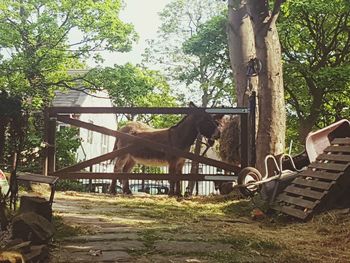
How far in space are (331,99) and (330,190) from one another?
15937mm

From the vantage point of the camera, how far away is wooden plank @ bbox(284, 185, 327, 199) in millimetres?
5245

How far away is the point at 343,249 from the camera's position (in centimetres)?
372

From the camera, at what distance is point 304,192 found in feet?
18.0

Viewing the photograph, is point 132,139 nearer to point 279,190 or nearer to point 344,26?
point 279,190

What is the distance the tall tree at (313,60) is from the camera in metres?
17.9

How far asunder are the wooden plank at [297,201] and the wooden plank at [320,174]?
14.6 inches

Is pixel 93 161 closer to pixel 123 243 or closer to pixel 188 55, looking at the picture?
pixel 123 243

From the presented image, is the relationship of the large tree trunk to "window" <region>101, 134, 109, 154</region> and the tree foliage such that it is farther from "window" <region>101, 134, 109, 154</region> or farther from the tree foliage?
"window" <region>101, 134, 109, 154</region>

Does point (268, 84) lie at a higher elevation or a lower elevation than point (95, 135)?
lower

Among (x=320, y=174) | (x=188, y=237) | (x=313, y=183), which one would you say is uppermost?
(x=320, y=174)

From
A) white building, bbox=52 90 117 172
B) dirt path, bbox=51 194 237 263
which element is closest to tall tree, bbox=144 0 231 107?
white building, bbox=52 90 117 172

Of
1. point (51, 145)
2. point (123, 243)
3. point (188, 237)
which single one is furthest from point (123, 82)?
point (123, 243)

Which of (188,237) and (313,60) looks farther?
(313,60)

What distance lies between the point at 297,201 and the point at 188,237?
1951 millimetres
